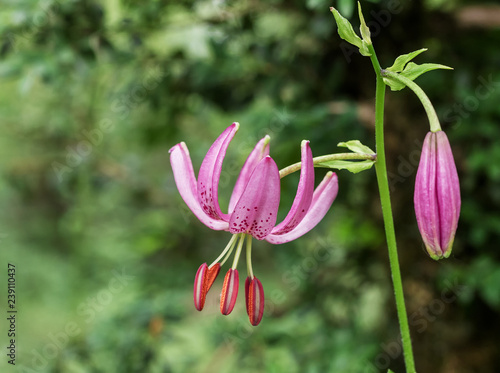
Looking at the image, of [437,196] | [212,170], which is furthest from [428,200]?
[212,170]

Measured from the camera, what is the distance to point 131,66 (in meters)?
1.58

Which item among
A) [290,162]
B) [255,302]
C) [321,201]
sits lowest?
[255,302]

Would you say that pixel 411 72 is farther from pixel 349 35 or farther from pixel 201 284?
pixel 201 284

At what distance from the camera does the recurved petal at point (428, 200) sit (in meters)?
0.56

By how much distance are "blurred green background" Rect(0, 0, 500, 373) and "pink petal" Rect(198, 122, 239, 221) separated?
2.09 ft

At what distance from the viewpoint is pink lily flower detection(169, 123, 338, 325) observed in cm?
58

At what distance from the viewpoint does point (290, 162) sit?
142 cm

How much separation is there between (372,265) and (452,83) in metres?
0.50

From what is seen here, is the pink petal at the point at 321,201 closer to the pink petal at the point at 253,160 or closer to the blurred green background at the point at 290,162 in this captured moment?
the pink petal at the point at 253,160

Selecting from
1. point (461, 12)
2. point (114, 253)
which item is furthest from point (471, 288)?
point (114, 253)

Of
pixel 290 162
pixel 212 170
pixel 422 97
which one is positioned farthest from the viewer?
pixel 290 162

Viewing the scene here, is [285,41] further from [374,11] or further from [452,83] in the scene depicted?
[452,83]

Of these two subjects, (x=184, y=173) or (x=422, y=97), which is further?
(x=184, y=173)

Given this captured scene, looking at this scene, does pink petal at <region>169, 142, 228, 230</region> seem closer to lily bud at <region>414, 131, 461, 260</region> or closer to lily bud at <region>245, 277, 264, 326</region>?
lily bud at <region>245, 277, 264, 326</region>
